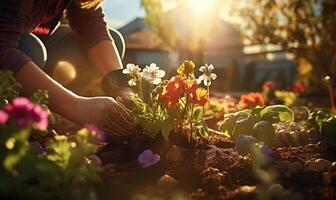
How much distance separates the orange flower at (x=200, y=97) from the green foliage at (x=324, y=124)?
2.13 ft

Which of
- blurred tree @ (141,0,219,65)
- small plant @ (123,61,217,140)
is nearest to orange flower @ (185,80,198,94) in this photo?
small plant @ (123,61,217,140)

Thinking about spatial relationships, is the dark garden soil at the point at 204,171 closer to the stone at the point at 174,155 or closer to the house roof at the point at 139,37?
the stone at the point at 174,155

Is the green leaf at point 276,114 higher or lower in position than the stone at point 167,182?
lower

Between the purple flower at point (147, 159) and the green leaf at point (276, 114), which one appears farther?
the green leaf at point (276, 114)

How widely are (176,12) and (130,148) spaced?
49.3 ft

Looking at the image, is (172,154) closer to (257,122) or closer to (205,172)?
(205,172)

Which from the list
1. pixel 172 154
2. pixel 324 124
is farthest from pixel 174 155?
pixel 324 124

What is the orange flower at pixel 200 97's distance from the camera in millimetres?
1943

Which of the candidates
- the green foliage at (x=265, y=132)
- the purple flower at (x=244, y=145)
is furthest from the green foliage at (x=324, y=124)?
the purple flower at (x=244, y=145)

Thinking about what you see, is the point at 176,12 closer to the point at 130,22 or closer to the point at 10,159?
the point at 130,22

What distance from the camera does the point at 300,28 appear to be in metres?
9.06

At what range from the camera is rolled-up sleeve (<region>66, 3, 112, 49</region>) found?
3.05 m

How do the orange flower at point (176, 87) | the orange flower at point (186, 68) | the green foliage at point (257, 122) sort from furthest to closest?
the green foliage at point (257, 122), the orange flower at point (186, 68), the orange flower at point (176, 87)

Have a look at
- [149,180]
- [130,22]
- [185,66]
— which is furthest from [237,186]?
[130,22]
